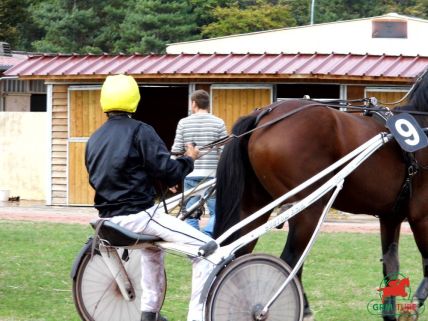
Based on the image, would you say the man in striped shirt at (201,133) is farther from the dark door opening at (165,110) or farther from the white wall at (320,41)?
the white wall at (320,41)

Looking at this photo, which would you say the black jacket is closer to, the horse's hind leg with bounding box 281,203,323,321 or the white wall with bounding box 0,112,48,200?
the horse's hind leg with bounding box 281,203,323,321

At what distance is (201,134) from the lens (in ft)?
36.6

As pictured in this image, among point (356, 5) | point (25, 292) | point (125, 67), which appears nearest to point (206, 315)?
point (25, 292)

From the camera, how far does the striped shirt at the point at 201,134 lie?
11.1 meters

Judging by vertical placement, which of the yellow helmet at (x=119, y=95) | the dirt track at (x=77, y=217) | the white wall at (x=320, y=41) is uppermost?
the white wall at (x=320, y=41)

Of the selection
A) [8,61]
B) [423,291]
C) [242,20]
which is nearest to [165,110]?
[8,61]

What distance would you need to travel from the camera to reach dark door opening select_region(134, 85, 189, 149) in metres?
25.2

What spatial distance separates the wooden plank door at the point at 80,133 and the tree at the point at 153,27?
1060 inches

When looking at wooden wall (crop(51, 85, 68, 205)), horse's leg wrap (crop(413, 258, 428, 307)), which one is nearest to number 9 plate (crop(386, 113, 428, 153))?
horse's leg wrap (crop(413, 258, 428, 307))

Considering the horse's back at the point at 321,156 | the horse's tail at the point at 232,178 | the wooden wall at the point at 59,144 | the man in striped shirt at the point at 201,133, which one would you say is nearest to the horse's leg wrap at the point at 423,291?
the horse's back at the point at 321,156

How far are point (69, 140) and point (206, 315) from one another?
15.2 metres

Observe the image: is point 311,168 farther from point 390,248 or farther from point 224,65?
point 224,65

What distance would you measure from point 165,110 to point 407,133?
1830 cm

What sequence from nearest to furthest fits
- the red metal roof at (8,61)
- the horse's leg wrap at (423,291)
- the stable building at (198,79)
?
the horse's leg wrap at (423,291) < the stable building at (198,79) < the red metal roof at (8,61)
